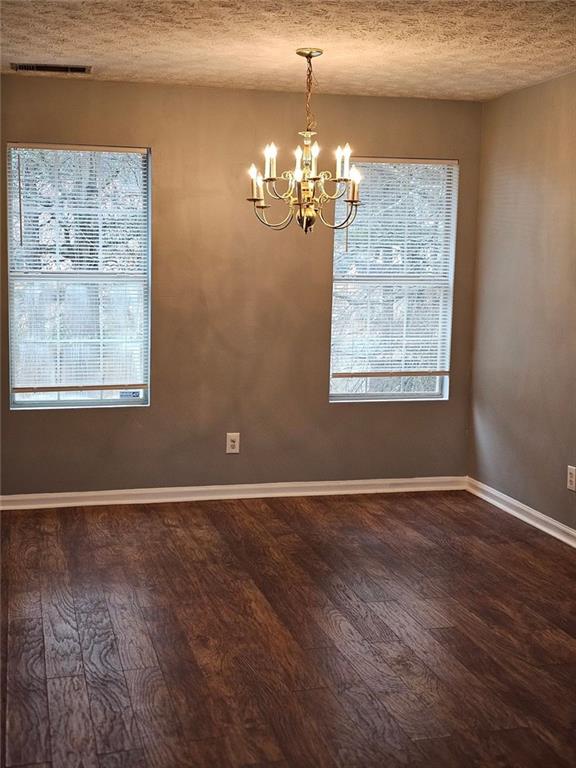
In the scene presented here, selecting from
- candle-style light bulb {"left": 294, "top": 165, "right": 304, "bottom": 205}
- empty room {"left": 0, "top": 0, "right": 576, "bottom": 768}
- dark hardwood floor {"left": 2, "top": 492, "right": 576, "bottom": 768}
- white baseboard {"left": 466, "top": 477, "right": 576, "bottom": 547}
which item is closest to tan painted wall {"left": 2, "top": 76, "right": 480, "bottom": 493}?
empty room {"left": 0, "top": 0, "right": 576, "bottom": 768}

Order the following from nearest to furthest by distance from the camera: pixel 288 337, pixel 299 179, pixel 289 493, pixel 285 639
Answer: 1. pixel 285 639
2. pixel 299 179
3. pixel 288 337
4. pixel 289 493

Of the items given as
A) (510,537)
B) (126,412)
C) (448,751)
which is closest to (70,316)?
(126,412)

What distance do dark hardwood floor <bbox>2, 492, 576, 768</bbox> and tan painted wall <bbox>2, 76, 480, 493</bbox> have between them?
0.38 metres

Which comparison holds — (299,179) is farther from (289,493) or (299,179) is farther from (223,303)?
(289,493)

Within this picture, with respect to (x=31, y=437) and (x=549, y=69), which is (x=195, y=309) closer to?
(x=31, y=437)

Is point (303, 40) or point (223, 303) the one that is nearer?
point (303, 40)

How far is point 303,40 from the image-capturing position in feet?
13.4

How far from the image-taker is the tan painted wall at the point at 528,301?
4883 mm

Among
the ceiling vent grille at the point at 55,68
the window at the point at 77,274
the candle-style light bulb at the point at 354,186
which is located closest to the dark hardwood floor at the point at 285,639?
the window at the point at 77,274

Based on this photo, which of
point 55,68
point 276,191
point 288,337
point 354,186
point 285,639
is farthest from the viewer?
point 288,337

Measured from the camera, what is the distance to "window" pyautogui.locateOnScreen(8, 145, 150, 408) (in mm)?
5148

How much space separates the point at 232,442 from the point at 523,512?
1728mm

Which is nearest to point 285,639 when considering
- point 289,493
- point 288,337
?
point 289,493

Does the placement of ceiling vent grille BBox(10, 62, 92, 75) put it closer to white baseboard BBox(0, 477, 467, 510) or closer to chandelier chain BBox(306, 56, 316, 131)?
chandelier chain BBox(306, 56, 316, 131)
